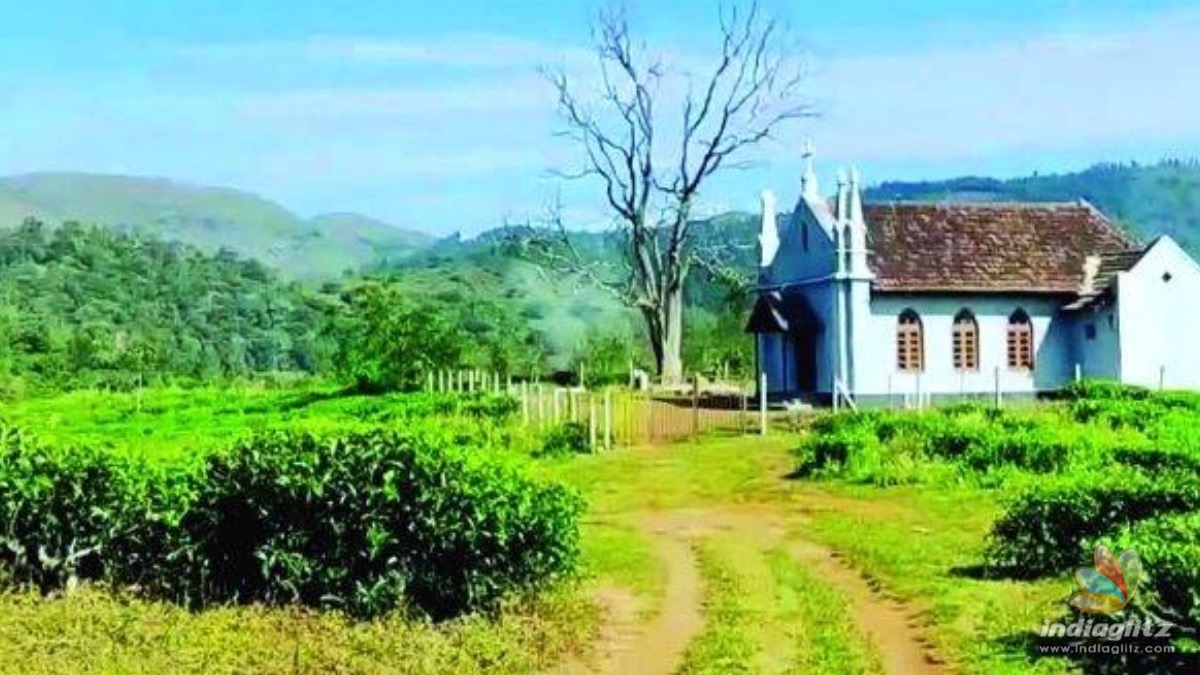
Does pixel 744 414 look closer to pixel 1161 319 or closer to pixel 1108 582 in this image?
pixel 1161 319

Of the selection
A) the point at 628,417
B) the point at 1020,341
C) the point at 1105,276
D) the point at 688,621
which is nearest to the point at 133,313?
the point at 1020,341

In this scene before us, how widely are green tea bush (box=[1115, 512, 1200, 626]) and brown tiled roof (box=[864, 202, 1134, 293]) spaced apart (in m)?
30.3

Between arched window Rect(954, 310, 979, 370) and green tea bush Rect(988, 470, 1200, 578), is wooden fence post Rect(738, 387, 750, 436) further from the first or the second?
green tea bush Rect(988, 470, 1200, 578)

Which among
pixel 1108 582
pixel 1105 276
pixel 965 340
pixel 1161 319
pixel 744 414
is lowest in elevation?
pixel 1108 582

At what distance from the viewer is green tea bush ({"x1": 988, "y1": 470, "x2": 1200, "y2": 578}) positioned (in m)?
14.9

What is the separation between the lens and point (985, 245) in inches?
1695

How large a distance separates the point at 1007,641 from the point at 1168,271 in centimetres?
3256

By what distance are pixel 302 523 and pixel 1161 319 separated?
110ft

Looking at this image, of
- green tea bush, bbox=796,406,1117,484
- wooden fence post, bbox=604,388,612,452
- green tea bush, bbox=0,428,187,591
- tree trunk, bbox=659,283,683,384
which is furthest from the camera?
tree trunk, bbox=659,283,683,384

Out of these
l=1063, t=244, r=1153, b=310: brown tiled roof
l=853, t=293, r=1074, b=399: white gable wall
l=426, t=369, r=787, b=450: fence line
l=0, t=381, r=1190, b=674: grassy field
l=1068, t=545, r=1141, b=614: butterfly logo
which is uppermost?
l=1063, t=244, r=1153, b=310: brown tiled roof

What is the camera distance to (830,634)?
495 inches

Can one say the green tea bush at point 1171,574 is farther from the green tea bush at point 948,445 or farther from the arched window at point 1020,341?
the arched window at point 1020,341

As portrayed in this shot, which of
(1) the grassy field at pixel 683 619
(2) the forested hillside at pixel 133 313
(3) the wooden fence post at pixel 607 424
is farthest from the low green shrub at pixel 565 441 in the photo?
(2) the forested hillside at pixel 133 313

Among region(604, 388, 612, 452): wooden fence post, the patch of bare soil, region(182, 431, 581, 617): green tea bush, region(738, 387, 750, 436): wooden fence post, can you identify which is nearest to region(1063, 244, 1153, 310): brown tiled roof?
region(738, 387, 750, 436): wooden fence post
